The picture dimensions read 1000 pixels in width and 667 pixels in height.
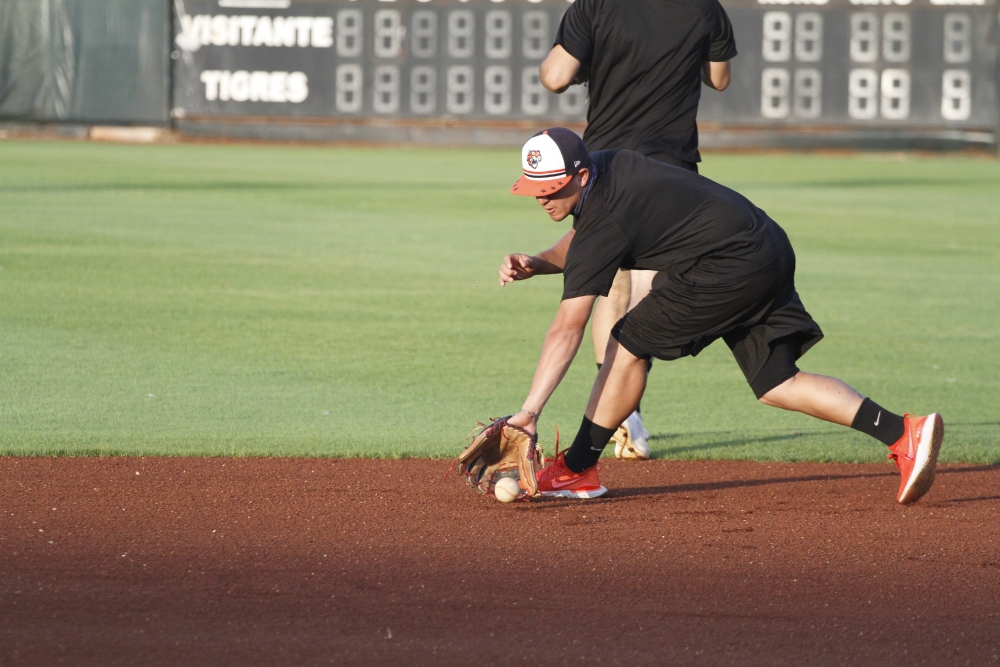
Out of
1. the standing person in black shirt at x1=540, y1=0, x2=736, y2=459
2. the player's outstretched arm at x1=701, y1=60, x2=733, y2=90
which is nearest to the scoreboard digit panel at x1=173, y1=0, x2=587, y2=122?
the player's outstretched arm at x1=701, y1=60, x2=733, y2=90

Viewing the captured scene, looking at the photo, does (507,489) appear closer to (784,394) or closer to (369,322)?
(784,394)

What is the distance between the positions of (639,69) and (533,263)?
1613mm

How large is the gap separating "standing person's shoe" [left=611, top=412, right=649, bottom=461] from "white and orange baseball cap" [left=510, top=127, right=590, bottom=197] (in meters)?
1.77

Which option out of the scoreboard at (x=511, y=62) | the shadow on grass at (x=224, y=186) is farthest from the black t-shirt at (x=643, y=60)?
the scoreboard at (x=511, y=62)

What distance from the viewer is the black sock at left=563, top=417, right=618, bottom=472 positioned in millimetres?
4945

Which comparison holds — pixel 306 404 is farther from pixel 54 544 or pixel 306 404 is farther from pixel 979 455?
pixel 979 455

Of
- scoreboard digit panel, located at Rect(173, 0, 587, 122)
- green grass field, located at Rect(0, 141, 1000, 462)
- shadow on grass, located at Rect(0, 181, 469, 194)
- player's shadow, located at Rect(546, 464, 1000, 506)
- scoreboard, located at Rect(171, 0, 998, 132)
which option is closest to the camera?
player's shadow, located at Rect(546, 464, 1000, 506)

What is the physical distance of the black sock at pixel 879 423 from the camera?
190 inches

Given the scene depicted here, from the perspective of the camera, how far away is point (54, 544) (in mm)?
4262

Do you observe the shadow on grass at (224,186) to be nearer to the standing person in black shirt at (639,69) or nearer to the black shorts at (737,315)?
the standing person in black shirt at (639,69)

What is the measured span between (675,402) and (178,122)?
800 inches

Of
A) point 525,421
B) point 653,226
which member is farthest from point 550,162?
point 525,421

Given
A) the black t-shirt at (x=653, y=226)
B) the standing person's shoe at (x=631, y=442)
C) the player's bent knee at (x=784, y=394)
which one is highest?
the black t-shirt at (x=653, y=226)

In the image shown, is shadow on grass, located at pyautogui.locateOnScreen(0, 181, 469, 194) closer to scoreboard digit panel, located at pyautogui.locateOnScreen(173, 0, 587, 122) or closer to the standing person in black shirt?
scoreboard digit panel, located at pyautogui.locateOnScreen(173, 0, 587, 122)
